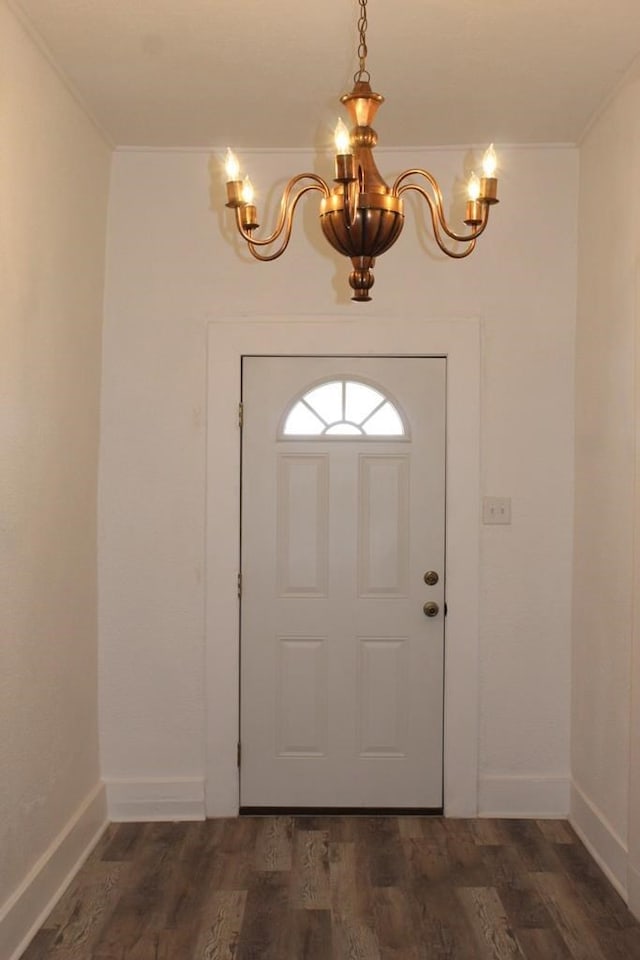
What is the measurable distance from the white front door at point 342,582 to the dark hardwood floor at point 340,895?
0.23m

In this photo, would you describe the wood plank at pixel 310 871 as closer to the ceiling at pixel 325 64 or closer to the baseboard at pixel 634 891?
the baseboard at pixel 634 891

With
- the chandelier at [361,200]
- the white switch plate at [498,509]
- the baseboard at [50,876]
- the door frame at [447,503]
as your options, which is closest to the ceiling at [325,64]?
the door frame at [447,503]

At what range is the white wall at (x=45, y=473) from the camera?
2.85m

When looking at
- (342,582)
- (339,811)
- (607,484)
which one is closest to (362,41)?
(607,484)

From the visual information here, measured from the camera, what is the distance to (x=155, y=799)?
3.98 meters

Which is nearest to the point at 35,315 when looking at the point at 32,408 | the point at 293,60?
the point at 32,408

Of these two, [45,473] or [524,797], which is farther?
[524,797]

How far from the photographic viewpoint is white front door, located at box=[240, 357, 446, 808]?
4023 millimetres

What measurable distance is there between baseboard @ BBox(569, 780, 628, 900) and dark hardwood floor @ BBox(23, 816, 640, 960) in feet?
0.14

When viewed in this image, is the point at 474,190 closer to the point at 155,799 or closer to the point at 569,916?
the point at 569,916

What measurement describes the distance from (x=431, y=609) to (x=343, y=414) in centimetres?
89

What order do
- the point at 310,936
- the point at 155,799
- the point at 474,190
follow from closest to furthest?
the point at 474,190, the point at 310,936, the point at 155,799

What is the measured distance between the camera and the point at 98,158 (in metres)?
3.80

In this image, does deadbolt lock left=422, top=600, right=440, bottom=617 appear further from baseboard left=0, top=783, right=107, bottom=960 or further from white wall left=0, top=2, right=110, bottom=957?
baseboard left=0, top=783, right=107, bottom=960
